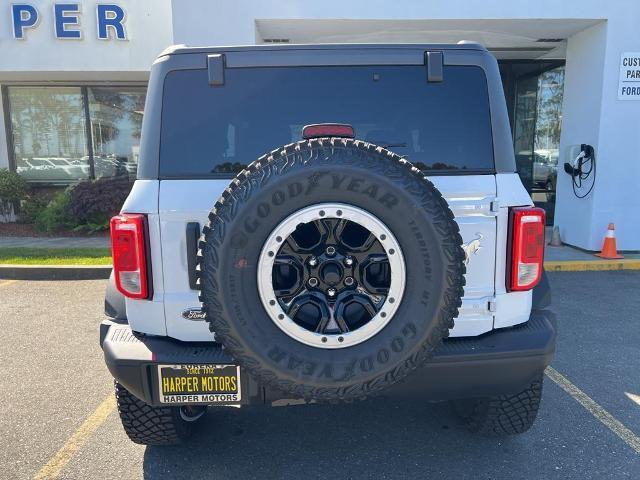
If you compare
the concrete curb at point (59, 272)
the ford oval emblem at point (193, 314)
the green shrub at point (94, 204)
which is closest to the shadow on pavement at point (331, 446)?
the ford oval emblem at point (193, 314)

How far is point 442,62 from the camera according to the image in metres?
2.32

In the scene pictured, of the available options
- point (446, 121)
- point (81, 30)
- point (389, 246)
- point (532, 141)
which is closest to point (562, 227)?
point (532, 141)

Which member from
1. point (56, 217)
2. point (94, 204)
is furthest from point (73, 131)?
point (94, 204)

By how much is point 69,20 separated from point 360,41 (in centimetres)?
552

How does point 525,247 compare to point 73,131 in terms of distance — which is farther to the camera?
point 73,131

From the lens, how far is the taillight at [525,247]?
2213mm

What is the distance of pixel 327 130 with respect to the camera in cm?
219

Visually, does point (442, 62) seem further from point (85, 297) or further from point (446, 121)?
point (85, 297)

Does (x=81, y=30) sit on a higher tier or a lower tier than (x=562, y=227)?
higher

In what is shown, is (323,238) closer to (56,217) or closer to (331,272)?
(331,272)

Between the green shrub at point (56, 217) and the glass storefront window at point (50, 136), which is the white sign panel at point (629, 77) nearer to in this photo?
the green shrub at point (56, 217)

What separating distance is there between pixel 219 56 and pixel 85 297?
4627 millimetres

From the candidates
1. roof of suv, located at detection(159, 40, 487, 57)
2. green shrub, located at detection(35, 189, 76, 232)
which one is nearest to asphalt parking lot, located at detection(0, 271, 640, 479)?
roof of suv, located at detection(159, 40, 487, 57)

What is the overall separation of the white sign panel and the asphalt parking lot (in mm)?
4905
